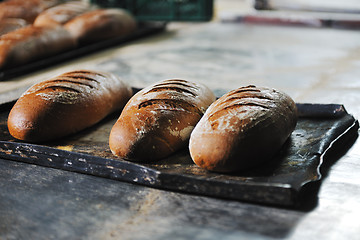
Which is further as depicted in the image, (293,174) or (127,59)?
(127,59)

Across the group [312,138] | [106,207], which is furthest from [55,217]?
[312,138]

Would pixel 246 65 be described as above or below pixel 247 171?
below

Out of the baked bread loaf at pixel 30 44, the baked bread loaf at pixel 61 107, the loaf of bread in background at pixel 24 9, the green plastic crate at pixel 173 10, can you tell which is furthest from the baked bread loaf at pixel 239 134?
the green plastic crate at pixel 173 10

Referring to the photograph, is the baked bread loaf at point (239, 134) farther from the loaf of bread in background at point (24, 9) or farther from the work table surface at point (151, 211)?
the loaf of bread in background at point (24, 9)

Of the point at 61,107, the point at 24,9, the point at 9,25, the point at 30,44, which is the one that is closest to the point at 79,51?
the point at 30,44

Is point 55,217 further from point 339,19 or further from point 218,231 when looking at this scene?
point 339,19

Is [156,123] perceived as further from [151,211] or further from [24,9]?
[24,9]
